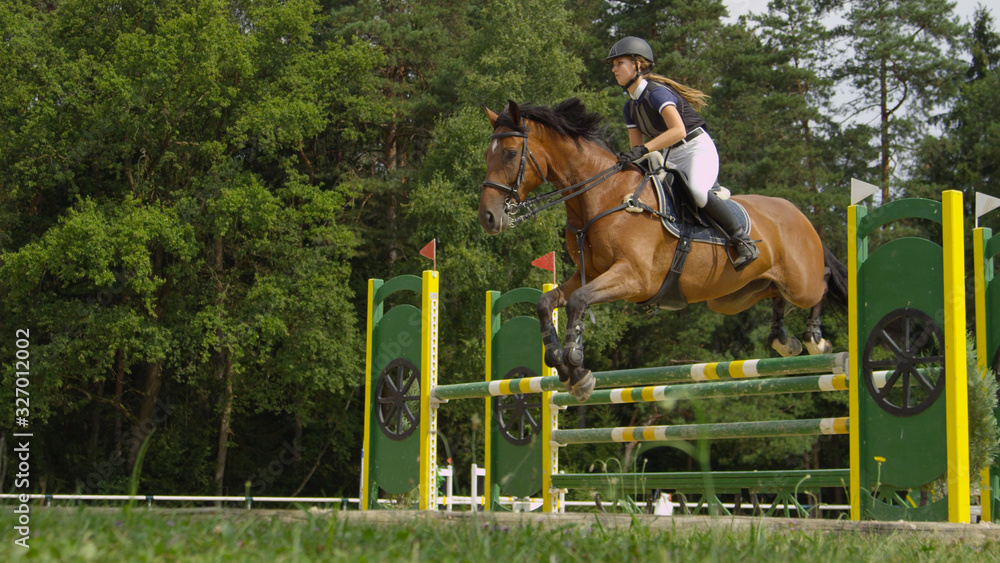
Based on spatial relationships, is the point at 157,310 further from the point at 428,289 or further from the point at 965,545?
the point at 965,545

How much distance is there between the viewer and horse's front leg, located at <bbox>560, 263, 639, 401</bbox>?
4406mm

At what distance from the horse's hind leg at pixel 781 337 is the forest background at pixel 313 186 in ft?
32.1

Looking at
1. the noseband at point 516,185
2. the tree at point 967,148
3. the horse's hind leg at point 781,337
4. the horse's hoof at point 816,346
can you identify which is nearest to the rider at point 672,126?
the noseband at point 516,185

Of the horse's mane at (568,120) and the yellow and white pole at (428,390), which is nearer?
the horse's mane at (568,120)

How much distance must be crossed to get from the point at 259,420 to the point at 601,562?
65.0 feet

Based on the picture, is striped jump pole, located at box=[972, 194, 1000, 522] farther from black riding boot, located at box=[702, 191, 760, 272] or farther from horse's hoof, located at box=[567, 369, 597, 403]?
horse's hoof, located at box=[567, 369, 597, 403]

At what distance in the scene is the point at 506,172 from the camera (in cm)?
468

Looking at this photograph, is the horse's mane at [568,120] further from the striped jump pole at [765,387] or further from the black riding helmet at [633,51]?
the striped jump pole at [765,387]

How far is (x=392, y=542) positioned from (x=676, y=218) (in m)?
2.96

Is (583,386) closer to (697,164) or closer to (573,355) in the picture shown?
(573,355)

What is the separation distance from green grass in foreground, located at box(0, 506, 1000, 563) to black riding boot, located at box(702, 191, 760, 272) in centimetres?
220

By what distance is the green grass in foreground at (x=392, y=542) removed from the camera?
1.91 meters

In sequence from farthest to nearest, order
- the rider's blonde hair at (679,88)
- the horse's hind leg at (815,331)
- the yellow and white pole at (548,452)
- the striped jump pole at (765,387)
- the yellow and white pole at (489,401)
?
the yellow and white pole at (489,401), the yellow and white pole at (548,452), the horse's hind leg at (815,331), the rider's blonde hair at (679,88), the striped jump pole at (765,387)

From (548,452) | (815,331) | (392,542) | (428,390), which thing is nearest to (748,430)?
(815,331)
